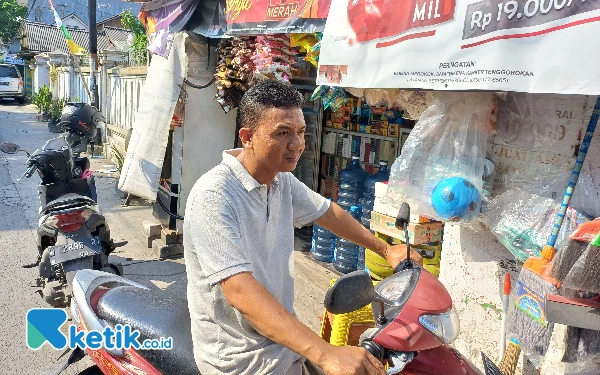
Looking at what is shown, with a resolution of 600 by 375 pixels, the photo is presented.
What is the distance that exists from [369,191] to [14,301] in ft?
11.8

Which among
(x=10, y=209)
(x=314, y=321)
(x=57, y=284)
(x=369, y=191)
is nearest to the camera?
(x=57, y=284)

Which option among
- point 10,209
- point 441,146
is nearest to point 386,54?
point 441,146

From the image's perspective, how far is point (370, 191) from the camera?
555 centimetres

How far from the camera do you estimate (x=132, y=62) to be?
506 inches

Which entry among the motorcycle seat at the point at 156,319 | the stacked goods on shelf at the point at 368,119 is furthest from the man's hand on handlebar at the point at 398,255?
the stacked goods on shelf at the point at 368,119

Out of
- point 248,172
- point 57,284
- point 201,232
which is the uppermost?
point 248,172

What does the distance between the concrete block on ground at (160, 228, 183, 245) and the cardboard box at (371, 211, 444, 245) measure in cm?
280

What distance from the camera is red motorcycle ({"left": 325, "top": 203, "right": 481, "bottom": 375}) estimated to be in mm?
1506

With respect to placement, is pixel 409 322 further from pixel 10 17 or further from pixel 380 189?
pixel 10 17

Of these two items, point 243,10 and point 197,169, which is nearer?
point 243,10

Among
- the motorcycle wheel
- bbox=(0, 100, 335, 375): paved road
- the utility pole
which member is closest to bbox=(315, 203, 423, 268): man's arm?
the motorcycle wheel

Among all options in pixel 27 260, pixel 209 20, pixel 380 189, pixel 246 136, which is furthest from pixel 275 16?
pixel 27 260

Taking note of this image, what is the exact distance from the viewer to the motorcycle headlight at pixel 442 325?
1614 mm

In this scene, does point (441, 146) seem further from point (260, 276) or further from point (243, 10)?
point (243, 10)
